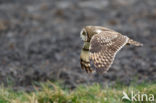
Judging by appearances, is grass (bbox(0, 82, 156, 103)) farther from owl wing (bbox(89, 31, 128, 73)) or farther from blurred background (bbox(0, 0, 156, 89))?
blurred background (bbox(0, 0, 156, 89))

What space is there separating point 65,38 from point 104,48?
15.2 feet

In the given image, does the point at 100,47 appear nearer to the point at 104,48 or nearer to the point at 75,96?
the point at 104,48

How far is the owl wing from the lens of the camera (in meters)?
5.30

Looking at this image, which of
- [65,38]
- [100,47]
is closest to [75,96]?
[100,47]

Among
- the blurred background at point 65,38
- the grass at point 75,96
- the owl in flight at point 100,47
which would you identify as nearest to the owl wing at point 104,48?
the owl in flight at point 100,47

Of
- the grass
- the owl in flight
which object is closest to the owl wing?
the owl in flight

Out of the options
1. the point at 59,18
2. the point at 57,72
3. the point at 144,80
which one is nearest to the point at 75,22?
the point at 59,18

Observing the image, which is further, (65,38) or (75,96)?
(65,38)

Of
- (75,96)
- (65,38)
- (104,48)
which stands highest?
(65,38)

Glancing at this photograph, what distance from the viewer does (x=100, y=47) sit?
5.47 m

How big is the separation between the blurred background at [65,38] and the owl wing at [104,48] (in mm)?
1669

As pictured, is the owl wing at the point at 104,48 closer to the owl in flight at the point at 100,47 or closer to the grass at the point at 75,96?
the owl in flight at the point at 100,47

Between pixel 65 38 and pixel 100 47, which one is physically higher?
pixel 65 38

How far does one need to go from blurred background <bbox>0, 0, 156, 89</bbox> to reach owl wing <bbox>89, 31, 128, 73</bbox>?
5.48 feet
